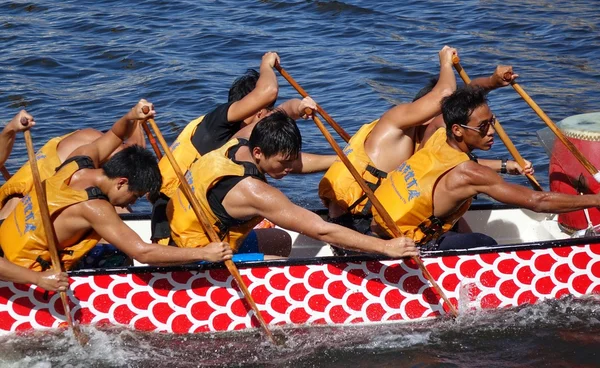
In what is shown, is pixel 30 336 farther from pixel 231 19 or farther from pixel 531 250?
pixel 231 19

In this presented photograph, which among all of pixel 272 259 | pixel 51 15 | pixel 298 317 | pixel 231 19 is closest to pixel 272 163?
pixel 272 259

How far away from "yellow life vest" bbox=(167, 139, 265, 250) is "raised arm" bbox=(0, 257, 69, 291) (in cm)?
85

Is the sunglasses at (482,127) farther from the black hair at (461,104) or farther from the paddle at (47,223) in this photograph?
A: the paddle at (47,223)

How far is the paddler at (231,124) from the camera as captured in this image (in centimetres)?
703

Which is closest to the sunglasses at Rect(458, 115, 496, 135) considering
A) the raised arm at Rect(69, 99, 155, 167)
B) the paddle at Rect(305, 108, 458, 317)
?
the paddle at Rect(305, 108, 458, 317)

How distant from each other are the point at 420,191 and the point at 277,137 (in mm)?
1079

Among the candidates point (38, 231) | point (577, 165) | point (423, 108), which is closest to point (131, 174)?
point (38, 231)

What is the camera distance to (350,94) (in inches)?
510

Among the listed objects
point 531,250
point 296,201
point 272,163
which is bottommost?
point 296,201

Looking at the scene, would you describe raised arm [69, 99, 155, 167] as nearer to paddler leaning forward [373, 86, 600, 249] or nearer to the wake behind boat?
the wake behind boat

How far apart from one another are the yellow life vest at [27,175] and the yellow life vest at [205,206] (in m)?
0.89

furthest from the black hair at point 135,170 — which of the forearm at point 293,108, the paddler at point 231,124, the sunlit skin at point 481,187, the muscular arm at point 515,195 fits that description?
the muscular arm at point 515,195

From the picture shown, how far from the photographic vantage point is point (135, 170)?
6.15m

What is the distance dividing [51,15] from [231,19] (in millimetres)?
2975
